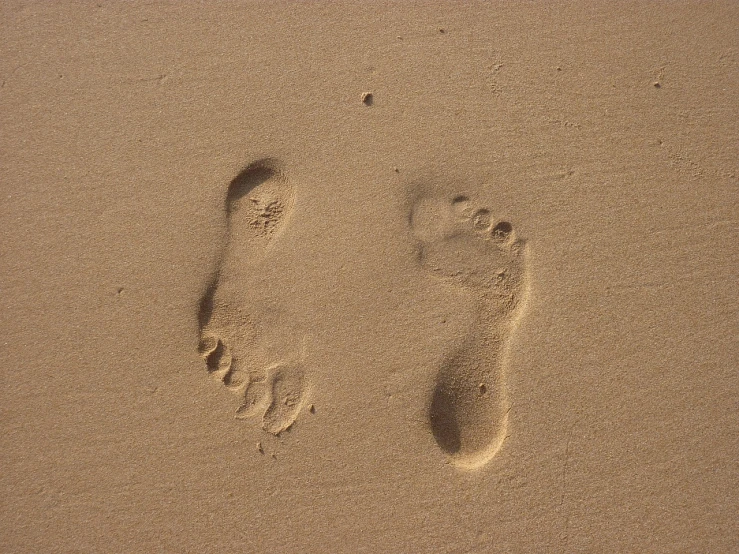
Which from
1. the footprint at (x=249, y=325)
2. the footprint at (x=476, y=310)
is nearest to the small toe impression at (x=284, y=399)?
the footprint at (x=249, y=325)

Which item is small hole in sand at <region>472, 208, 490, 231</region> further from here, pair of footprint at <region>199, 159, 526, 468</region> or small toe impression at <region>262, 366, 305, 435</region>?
small toe impression at <region>262, 366, 305, 435</region>

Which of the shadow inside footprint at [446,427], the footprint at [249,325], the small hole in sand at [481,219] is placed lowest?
the shadow inside footprint at [446,427]

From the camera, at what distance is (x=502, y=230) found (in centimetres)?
164

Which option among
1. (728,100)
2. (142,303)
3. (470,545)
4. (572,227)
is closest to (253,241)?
(142,303)

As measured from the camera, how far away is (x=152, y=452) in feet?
5.12

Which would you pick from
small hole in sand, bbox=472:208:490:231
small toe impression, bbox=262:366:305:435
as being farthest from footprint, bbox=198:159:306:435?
small hole in sand, bbox=472:208:490:231

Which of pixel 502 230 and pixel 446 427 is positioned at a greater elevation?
pixel 502 230

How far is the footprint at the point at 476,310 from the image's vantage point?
1.55 meters

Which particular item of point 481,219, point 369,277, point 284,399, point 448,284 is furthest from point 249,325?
point 481,219

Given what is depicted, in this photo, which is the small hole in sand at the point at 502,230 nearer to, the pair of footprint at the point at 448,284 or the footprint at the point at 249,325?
the pair of footprint at the point at 448,284

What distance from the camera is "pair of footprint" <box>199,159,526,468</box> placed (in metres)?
1.56

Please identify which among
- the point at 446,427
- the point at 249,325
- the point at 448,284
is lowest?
the point at 446,427

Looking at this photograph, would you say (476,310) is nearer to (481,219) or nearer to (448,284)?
(448,284)

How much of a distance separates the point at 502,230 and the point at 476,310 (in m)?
0.29
